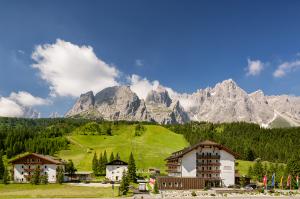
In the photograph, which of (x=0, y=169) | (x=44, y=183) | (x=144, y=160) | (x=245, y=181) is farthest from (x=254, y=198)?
(x=144, y=160)

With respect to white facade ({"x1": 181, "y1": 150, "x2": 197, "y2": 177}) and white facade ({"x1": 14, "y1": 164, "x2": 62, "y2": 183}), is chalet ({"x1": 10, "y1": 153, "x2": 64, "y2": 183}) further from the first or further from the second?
white facade ({"x1": 181, "y1": 150, "x2": 197, "y2": 177})

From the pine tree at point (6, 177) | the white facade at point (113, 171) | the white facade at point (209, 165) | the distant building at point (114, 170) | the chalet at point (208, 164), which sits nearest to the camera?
the pine tree at point (6, 177)

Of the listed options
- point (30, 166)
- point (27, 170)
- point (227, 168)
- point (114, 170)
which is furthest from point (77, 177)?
point (227, 168)

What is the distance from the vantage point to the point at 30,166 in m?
132

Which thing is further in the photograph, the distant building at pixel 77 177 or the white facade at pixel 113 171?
→ the white facade at pixel 113 171

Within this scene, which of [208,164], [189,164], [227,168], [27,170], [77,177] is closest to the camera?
[189,164]

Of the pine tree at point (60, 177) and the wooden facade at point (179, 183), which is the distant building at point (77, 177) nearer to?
the pine tree at point (60, 177)

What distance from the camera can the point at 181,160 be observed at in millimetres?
115312

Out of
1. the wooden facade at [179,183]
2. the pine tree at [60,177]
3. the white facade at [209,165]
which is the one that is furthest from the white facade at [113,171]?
the wooden facade at [179,183]

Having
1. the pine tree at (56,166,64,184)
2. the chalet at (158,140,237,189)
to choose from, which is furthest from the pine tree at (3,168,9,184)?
the chalet at (158,140,237,189)

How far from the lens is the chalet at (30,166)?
131250mm

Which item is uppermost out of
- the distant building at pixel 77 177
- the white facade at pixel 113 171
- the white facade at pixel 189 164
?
the white facade at pixel 189 164

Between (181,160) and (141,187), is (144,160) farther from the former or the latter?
(141,187)

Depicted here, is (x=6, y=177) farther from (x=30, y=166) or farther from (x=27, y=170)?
(x=30, y=166)
